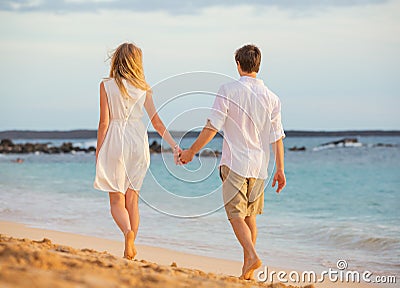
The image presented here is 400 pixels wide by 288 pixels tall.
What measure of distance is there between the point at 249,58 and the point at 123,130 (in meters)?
1.01

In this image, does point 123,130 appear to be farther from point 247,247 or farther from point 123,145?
Answer: point 247,247

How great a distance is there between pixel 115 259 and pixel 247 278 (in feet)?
3.06

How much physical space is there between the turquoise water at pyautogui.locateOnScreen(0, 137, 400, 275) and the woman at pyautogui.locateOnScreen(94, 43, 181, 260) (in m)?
0.14

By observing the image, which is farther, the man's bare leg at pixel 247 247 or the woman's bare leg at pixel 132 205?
the woman's bare leg at pixel 132 205

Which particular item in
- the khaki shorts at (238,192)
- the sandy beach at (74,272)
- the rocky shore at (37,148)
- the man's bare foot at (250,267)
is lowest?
the rocky shore at (37,148)

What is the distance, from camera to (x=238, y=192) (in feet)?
14.8

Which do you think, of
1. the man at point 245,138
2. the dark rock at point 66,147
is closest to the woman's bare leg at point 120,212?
the man at point 245,138

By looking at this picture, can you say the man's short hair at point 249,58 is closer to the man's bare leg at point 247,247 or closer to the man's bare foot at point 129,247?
the man's bare leg at point 247,247

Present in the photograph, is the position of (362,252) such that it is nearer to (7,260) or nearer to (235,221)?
(235,221)

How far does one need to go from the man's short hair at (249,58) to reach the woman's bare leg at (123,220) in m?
1.24

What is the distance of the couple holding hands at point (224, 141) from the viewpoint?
449 cm

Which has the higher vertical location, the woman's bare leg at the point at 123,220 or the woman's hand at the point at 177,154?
the woman's hand at the point at 177,154

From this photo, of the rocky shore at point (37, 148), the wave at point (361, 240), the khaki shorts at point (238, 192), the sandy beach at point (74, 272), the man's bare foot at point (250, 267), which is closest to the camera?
the sandy beach at point (74, 272)

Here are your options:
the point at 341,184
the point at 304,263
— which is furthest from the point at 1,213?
the point at 341,184
